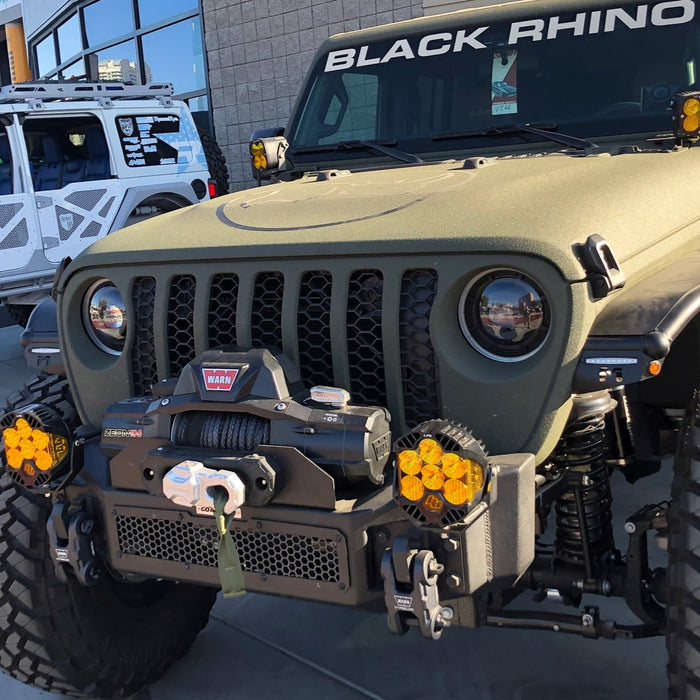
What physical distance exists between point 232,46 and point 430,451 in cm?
1129

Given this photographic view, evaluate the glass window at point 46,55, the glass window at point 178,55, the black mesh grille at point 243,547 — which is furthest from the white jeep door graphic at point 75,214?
Answer: the glass window at point 46,55

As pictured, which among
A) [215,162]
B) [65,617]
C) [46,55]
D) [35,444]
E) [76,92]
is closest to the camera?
[35,444]

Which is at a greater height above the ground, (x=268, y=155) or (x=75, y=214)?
(x=268, y=155)

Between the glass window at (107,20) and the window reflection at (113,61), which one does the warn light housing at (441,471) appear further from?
the glass window at (107,20)

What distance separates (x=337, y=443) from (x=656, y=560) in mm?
1241

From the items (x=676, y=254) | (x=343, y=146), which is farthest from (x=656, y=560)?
(x=343, y=146)

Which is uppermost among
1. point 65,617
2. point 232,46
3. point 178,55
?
point 178,55

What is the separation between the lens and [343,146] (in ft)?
12.4

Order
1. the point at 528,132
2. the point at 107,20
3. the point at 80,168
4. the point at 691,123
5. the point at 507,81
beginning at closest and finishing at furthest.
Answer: the point at 691,123
the point at 528,132
the point at 507,81
the point at 80,168
the point at 107,20

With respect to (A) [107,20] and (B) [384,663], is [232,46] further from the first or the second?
(B) [384,663]

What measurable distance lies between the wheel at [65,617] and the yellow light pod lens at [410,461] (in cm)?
114

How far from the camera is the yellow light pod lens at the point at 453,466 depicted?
1.94 meters

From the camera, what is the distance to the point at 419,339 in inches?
88.5

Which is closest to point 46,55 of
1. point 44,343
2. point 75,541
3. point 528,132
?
point 528,132
